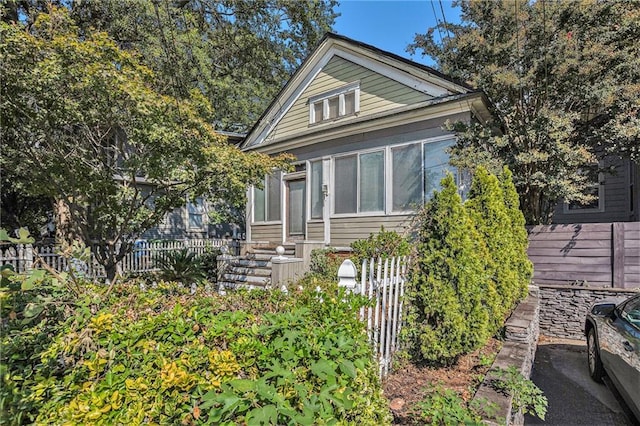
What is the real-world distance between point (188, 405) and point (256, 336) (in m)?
0.41

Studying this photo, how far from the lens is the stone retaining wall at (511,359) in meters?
2.54

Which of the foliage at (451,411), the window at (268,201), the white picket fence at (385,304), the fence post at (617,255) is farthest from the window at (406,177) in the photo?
the foliage at (451,411)

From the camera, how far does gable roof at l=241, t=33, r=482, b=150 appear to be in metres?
7.89

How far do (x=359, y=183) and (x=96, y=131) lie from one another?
6532mm

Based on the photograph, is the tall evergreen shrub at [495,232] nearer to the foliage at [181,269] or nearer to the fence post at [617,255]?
the fence post at [617,255]

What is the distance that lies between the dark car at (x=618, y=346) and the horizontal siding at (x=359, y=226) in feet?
13.2

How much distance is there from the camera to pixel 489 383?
2924 mm

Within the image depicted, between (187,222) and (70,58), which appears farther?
(187,222)

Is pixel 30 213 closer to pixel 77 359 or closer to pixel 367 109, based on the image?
pixel 367 109

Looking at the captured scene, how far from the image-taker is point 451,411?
2420 millimetres

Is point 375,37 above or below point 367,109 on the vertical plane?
above

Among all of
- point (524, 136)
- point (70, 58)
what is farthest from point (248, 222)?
point (524, 136)

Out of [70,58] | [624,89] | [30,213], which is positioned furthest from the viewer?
[30,213]

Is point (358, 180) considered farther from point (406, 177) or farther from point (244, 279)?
point (244, 279)
